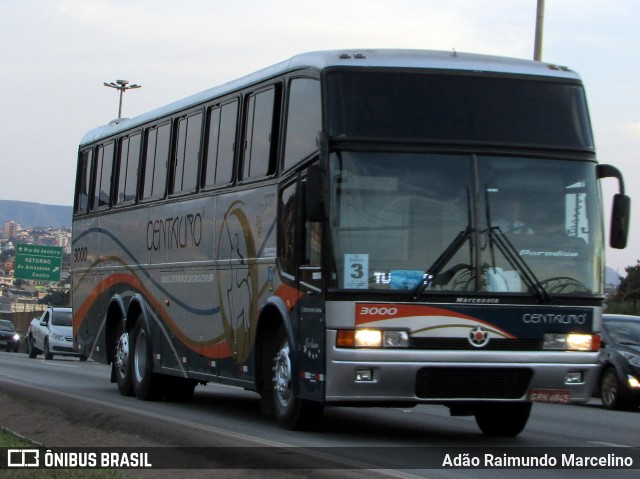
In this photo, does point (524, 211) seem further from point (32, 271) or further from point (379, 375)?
point (32, 271)

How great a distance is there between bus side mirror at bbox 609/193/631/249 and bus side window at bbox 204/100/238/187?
465 cm

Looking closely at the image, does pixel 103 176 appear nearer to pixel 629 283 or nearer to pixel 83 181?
pixel 83 181

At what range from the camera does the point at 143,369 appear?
19.1 metres

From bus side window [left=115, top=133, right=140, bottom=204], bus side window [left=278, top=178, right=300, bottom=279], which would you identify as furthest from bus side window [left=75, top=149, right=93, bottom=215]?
bus side window [left=278, top=178, right=300, bottom=279]

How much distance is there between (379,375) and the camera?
12.2 m

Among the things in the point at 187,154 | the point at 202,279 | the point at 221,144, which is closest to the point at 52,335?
the point at 187,154

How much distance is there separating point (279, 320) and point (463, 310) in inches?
98.4

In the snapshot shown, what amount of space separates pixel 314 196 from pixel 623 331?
1181cm

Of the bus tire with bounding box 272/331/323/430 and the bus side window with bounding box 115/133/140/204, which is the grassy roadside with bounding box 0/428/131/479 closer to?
the bus tire with bounding box 272/331/323/430

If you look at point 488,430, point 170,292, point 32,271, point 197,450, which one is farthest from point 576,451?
point 32,271

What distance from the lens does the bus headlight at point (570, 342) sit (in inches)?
496

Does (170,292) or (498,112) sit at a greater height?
(498,112)

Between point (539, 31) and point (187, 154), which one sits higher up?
point (539, 31)

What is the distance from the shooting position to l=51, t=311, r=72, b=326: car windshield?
4356 cm
